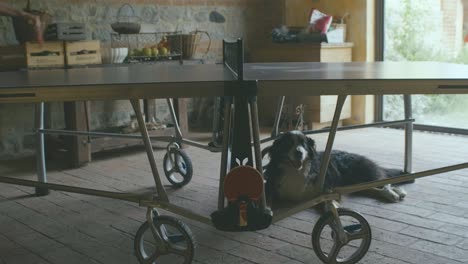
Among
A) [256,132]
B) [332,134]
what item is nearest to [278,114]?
[332,134]

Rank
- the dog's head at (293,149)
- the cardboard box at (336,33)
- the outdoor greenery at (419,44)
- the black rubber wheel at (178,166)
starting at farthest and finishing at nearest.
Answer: the cardboard box at (336,33)
the outdoor greenery at (419,44)
the black rubber wheel at (178,166)
the dog's head at (293,149)

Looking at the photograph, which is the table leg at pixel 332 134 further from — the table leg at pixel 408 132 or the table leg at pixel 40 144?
the table leg at pixel 40 144

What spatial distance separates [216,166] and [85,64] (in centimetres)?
125

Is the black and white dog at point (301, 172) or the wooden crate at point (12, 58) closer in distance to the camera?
the black and white dog at point (301, 172)

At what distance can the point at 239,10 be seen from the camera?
5.83m

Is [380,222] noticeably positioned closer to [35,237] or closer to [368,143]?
[35,237]

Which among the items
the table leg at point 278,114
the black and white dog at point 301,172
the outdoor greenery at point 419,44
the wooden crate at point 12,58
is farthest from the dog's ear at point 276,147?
the outdoor greenery at point 419,44

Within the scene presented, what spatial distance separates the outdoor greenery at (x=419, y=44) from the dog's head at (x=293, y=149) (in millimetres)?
2645

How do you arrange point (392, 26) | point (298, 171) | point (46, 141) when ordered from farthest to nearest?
point (392, 26), point (46, 141), point (298, 171)

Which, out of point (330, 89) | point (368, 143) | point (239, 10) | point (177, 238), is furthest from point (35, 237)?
point (239, 10)

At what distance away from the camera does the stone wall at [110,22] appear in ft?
14.3

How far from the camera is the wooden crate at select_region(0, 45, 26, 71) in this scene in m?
3.93

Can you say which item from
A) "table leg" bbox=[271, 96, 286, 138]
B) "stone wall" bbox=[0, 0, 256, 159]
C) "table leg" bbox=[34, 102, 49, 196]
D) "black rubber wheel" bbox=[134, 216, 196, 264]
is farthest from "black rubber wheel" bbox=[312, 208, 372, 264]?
"stone wall" bbox=[0, 0, 256, 159]

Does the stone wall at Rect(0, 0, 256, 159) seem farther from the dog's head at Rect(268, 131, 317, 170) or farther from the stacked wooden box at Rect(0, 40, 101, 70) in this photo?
the dog's head at Rect(268, 131, 317, 170)
